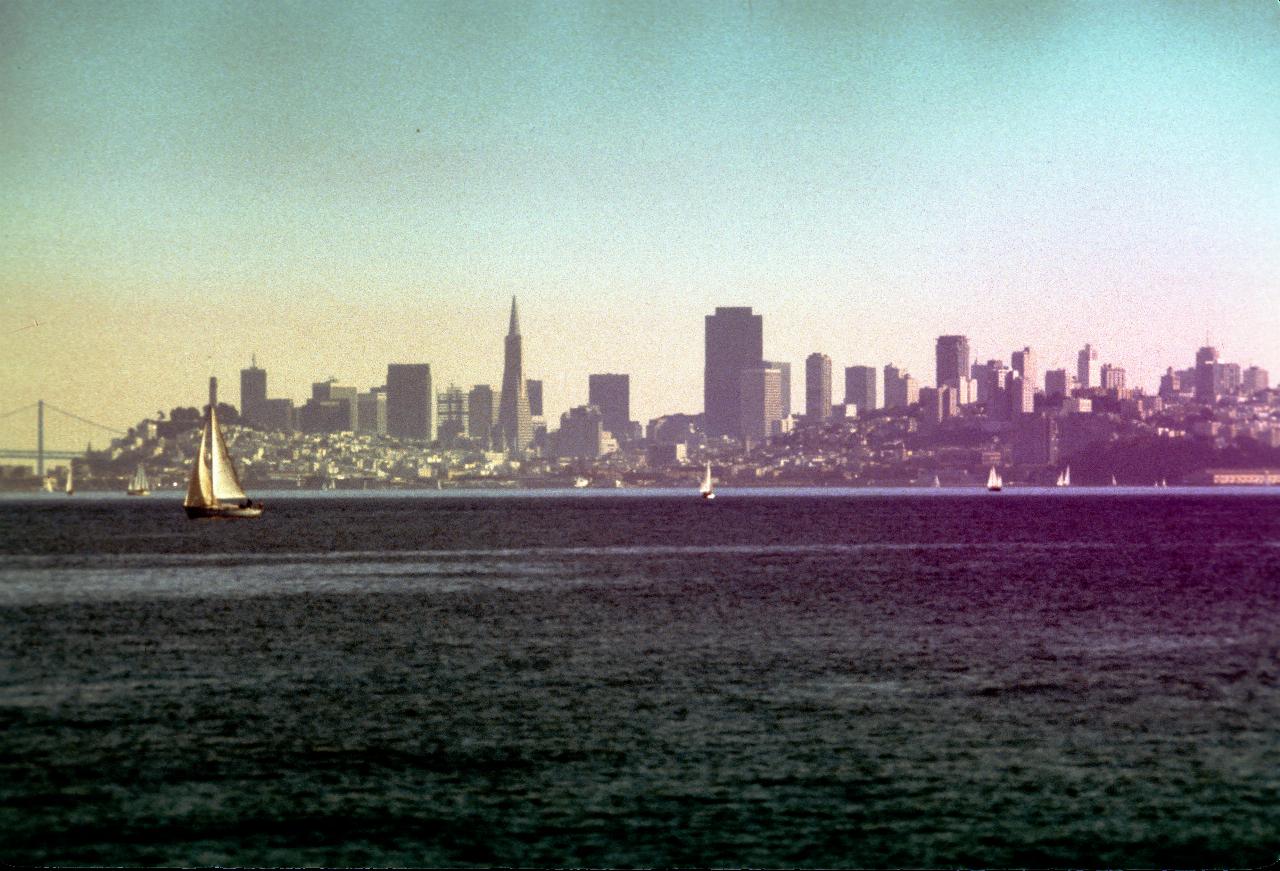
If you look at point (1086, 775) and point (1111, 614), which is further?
point (1111, 614)

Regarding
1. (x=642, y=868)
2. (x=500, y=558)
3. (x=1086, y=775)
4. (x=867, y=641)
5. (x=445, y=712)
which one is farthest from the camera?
(x=500, y=558)

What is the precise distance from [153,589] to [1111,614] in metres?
52.5

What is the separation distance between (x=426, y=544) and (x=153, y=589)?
71.8 meters

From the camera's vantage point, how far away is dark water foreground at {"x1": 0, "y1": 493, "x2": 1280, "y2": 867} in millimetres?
30438

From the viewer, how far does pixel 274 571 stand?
115 meters

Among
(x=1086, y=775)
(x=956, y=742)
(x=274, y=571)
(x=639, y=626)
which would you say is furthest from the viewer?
(x=274, y=571)

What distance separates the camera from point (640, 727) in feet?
140

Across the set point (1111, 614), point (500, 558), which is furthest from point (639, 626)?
point (500, 558)

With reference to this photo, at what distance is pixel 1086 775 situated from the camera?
3631 centimetres

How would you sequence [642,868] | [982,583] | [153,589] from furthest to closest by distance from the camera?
[982,583], [153,589], [642,868]

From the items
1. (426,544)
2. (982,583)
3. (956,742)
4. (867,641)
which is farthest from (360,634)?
(426,544)

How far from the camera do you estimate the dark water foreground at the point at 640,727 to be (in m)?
30.4

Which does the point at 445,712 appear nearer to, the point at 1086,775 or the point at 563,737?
the point at 563,737

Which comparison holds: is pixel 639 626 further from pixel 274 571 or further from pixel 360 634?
pixel 274 571
